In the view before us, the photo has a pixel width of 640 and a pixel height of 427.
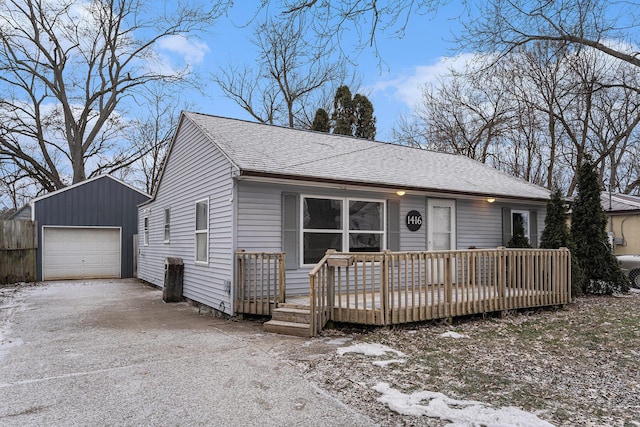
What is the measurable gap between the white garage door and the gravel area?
13.1m

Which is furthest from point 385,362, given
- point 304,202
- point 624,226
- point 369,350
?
point 624,226

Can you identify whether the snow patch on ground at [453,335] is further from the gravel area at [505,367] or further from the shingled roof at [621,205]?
the shingled roof at [621,205]

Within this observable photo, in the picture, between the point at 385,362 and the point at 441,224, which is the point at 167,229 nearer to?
the point at 441,224

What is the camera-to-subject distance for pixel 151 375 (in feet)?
15.0

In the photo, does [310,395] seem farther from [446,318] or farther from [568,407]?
[446,318]

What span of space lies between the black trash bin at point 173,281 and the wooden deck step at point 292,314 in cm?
429

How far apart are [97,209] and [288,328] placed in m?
13.0

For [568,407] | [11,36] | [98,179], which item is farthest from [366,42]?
[11,36]

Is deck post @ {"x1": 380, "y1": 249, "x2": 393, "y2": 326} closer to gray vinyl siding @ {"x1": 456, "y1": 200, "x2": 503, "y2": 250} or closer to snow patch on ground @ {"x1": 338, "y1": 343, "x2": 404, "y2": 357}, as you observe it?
snow patch on ground @ {"x1": 338, "y1": 343, "x2": 404, "y2": 357}

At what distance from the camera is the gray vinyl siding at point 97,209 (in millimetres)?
15383

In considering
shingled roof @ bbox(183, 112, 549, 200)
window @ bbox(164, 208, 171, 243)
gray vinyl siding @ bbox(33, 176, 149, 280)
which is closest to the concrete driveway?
shingled roof @ bbox(183, 112, 549, 200)

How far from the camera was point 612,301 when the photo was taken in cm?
957

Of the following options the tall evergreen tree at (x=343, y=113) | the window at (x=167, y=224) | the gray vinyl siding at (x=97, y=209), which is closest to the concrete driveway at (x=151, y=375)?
the window at (x=167, y=224)

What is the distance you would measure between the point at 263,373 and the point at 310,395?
32.2 inches
